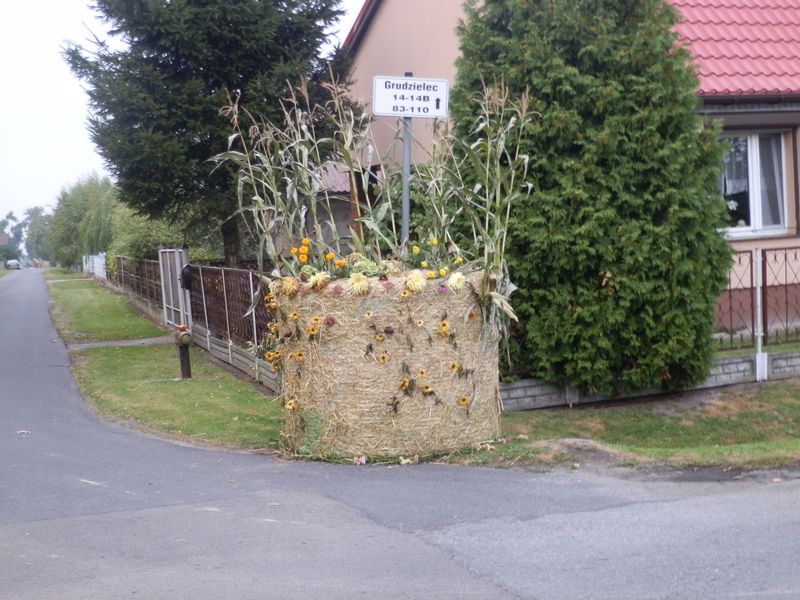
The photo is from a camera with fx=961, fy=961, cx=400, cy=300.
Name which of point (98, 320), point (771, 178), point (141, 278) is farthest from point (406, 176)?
point (141, 278)

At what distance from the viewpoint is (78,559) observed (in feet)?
18.3

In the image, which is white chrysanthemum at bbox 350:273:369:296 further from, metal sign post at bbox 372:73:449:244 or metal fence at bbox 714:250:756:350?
metal fence at bbox 714:250:756:350

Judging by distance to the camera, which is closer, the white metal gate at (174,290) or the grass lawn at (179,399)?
the grass lawn at (179,399)

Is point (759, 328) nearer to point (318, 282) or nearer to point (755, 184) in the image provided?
point (755, 184)

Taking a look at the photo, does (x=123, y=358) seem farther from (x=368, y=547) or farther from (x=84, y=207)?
(x=84, y=207)

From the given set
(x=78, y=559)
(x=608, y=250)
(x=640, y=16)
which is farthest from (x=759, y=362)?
(x=78, y=559)

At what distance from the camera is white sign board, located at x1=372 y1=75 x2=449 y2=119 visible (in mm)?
8258

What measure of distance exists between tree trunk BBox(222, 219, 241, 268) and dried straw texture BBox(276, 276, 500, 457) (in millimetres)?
10743

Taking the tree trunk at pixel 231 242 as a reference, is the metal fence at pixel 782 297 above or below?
below

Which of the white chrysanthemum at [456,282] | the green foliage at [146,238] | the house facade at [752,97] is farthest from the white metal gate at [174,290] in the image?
the white chrysanthemum at [456,282]

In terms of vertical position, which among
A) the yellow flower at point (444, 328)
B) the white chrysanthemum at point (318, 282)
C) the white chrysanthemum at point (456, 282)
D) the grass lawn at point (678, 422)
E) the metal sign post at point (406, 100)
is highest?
the metal sign post at point (406, 100)

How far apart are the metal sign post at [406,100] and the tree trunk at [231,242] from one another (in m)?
10.4

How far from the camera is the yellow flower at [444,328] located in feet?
25.5

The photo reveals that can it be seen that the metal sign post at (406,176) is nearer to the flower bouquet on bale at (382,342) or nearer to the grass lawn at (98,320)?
the flower bouquet on bale at (382,342)
